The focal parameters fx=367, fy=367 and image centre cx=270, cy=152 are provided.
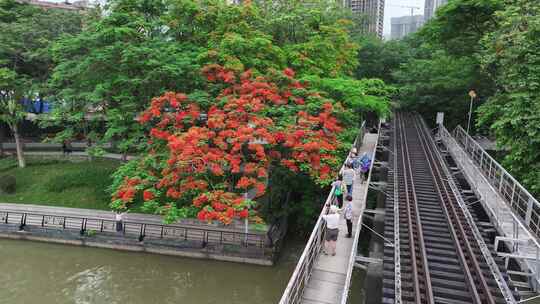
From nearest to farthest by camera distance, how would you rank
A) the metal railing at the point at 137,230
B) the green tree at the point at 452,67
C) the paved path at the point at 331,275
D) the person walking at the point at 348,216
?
the paved path at the point at 331,275 < the person walking at the point at 348,216 < the metal railing at the point at 137,230 < the green tree at the point at 452,67

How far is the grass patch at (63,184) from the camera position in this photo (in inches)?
906

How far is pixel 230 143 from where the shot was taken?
14977 mm

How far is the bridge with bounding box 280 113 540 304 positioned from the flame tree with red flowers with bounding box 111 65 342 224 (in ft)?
10.5

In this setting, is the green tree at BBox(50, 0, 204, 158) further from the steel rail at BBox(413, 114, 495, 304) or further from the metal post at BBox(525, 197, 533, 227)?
the metal post at BBox(525, 197, 533, 227)

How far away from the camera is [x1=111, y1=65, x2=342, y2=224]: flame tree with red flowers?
45.8 ft

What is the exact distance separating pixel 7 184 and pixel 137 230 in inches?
472

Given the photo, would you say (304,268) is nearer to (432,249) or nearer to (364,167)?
(432,249)

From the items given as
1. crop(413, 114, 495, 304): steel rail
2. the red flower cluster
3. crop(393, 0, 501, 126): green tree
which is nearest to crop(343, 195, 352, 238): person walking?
crop(413, 114, 495, 304): steel rail

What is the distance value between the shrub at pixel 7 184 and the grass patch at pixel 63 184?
1.03ft

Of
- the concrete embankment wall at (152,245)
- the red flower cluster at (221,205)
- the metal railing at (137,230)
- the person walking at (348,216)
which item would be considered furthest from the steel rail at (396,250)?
the metal railing at (137,230)

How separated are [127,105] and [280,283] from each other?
1047 centimetres

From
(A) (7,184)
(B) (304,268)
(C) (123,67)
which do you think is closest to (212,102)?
(C) (123,67)

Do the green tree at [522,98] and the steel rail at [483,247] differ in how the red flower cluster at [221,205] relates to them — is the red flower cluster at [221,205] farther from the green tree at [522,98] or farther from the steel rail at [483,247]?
the green tree at [522,98]

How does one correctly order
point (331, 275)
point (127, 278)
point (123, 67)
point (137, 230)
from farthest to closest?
1. point (137, 230)
2. point (123, 67)
3. point (127, 278)
4. point (331, 275)
